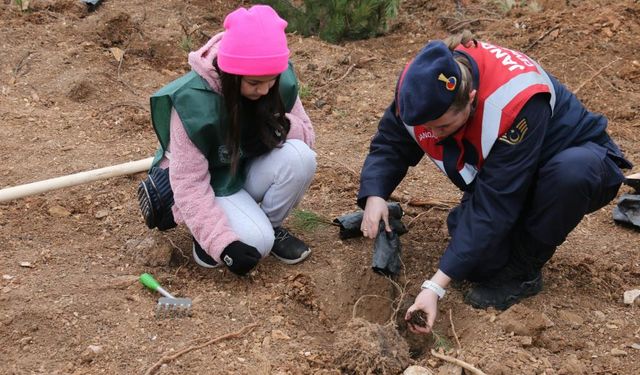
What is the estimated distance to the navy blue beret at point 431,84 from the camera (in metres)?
2.22

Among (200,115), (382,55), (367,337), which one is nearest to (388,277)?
(367,337)

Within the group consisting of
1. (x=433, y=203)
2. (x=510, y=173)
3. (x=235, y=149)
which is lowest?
(x=433, y=203)

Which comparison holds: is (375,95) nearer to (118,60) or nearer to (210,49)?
(118,60)

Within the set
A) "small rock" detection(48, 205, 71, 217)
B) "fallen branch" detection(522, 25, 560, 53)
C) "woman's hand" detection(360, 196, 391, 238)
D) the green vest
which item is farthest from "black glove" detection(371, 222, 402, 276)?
"fallen branch" detection(522, 25, 560, 53)

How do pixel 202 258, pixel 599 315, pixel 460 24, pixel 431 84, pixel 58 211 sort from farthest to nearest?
pixel 460 24 < pixel 58 211 < pixel 202 258 < pixel 599 315 < pixel 431 84

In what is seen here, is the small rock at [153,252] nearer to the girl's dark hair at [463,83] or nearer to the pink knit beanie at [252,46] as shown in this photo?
the pink knit beanie at [252,46]

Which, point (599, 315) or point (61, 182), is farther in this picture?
point (61, 182)

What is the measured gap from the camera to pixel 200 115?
2.65 m

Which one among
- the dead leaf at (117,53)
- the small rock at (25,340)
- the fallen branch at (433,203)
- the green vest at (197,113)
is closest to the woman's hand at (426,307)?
the green vest at (197,113)

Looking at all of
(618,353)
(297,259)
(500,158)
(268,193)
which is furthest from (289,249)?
(618,353)

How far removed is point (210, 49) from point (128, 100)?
185 centimetres

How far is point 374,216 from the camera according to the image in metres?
2.84

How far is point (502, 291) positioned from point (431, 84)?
3.07 ft

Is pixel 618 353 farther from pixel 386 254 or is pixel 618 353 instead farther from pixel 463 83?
pixel 463 83
